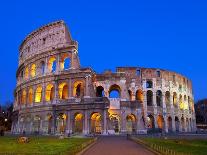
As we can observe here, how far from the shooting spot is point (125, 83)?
170 ft

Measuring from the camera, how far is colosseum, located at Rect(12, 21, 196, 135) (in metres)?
47.6

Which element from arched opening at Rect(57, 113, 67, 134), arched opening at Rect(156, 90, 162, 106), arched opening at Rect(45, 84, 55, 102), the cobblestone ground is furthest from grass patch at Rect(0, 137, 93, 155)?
arched opening at Rect(156, 90, 162, 106)

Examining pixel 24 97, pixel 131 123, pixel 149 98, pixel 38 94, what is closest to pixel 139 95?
pixel 149 98

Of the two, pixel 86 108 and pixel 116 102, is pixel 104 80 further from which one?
pixel 86 108

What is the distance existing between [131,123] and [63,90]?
1392cm

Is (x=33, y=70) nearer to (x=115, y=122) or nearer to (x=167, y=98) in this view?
(x=115, y=122)

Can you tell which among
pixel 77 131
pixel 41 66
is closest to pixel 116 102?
pixel 77 131

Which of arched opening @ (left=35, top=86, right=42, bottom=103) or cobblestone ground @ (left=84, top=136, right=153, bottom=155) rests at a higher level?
arched opening @ (left=35, top=86, right=42, bottom=103)

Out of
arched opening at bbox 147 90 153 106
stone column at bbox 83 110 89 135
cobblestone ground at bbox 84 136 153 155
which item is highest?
arched opening at bbox 147 90 153 106

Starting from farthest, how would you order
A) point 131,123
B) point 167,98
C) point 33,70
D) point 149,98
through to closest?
1. point 167,98
2. point 149,98
3. point 33,70
4. point 131,123

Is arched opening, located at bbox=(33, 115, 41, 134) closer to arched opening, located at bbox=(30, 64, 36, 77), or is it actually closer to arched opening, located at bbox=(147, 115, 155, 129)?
arched opening, located at bbox=(30, 64, 36, 77)

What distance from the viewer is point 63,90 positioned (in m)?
52.6

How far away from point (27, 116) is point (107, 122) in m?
17.2

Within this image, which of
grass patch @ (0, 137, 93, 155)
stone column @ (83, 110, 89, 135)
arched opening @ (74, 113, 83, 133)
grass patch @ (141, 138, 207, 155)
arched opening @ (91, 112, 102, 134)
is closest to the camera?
grass patch @ (0, 137, 93, 155)
